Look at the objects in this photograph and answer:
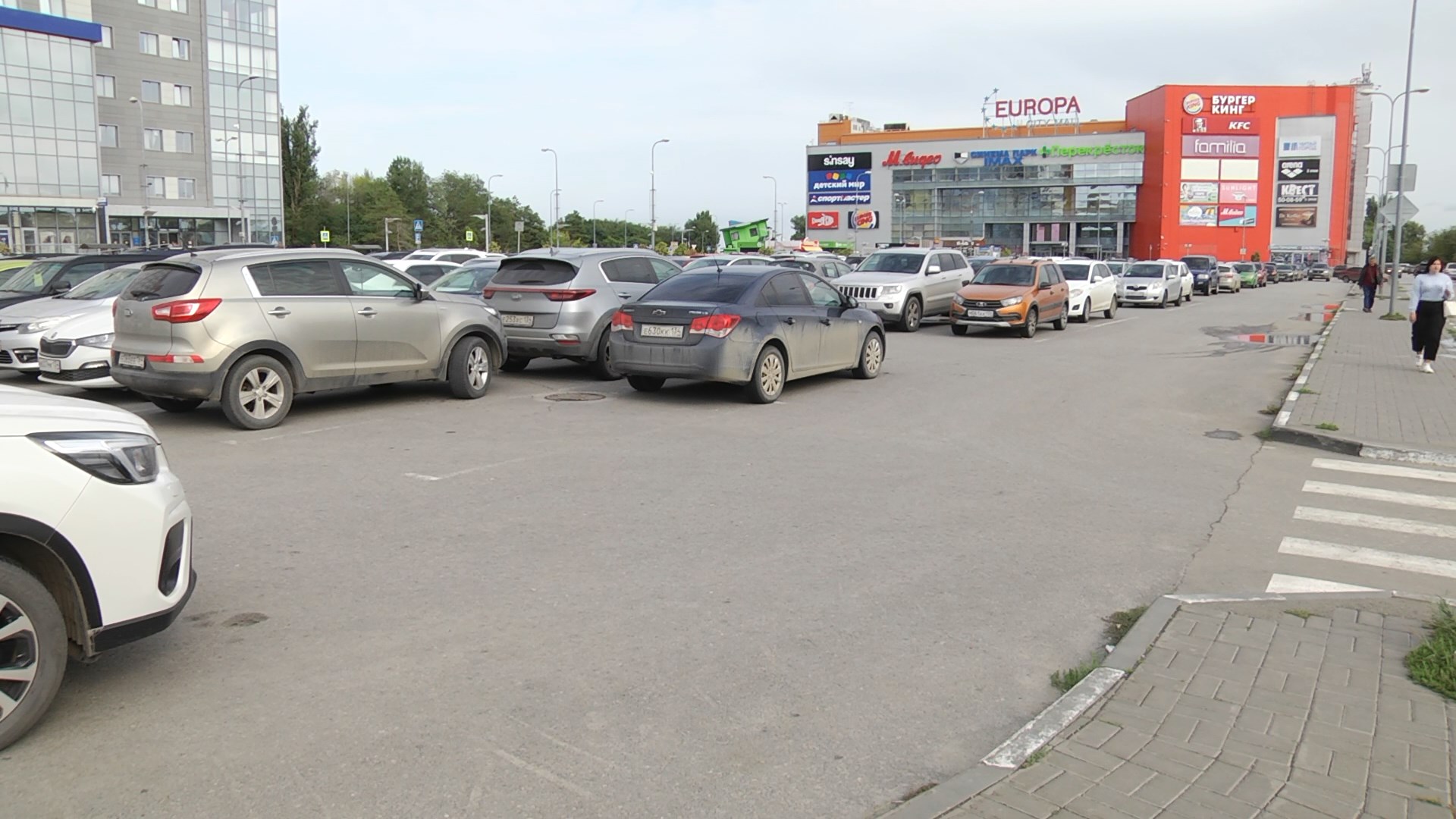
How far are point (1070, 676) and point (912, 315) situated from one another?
21.0 m

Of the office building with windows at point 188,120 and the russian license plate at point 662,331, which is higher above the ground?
the office building with windows at point 188,120

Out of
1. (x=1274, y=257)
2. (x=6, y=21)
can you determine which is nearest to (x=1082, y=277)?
(x=6, y=21)

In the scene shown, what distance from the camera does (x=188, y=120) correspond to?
241 ft

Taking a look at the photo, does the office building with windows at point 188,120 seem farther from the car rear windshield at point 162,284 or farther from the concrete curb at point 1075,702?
the concrete curb at point 1075,702

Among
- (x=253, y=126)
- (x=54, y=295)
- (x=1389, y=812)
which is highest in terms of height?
(x=253, y=126)

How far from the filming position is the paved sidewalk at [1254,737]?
3.66 m

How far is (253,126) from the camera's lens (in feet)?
250

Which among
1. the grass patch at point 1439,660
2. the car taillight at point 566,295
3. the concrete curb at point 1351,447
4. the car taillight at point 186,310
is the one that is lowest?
the grass patch at point 1439,660

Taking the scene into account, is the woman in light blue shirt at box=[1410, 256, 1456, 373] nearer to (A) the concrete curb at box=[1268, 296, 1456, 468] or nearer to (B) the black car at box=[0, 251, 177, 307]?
(A) the concrete curb at box=[1268, 296, 1456, 468]

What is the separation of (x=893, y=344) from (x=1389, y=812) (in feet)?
60.2

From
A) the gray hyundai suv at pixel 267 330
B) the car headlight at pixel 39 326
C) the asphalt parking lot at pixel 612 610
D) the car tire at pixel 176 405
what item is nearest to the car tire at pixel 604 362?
the gray hyundai suv at pixel 267 330

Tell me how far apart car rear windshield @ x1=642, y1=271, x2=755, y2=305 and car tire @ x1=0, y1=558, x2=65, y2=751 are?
9.30 meters

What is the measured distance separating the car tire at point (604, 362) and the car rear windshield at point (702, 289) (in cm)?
141

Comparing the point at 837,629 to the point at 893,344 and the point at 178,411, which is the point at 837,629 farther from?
the point at 893,344
